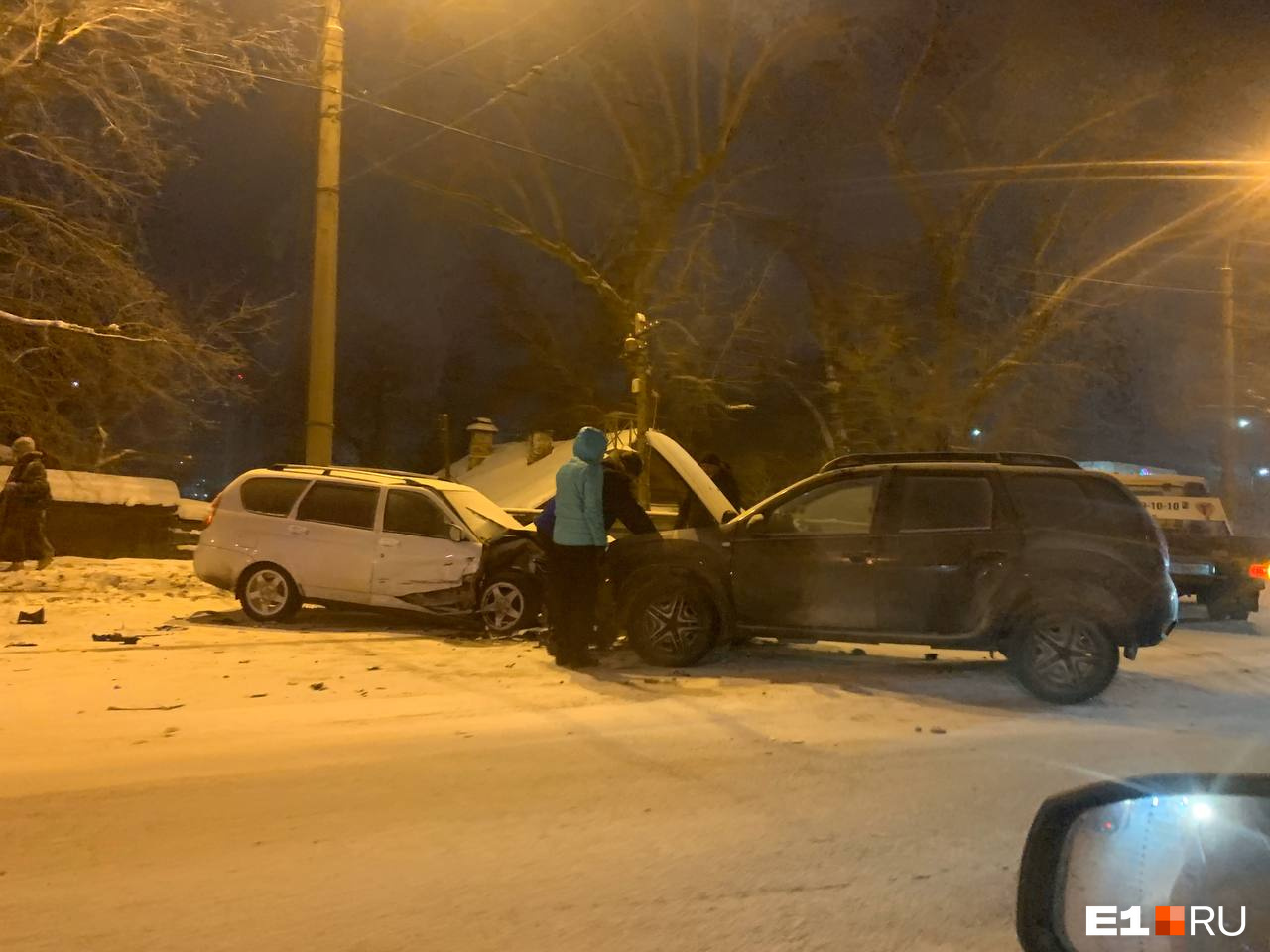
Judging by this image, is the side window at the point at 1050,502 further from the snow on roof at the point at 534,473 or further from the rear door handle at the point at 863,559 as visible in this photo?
the snow on roof at the point at 534,473

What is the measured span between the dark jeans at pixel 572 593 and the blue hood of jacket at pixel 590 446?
2.42 feet

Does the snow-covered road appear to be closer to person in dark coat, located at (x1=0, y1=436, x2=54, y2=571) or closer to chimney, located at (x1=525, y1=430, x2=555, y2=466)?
person in dark coat, located at (x1=0, y1=436, x2=54, y2=571)

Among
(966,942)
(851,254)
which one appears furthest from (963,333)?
(966,942)

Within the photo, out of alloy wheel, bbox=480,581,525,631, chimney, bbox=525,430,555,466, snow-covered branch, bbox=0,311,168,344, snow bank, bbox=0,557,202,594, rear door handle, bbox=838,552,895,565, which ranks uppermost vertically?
snow-covered branch, bbox=0,311,168,344

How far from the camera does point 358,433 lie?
41062 mm

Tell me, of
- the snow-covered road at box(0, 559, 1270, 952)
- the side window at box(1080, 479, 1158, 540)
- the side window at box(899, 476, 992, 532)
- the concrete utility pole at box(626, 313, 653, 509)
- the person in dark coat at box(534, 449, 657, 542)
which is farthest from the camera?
the concrete utility pole at box(626, 313, 653, 509)

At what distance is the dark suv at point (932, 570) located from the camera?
25.9ft

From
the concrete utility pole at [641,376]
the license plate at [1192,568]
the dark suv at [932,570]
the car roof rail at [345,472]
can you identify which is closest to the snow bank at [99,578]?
the car roof rail at [345,472]

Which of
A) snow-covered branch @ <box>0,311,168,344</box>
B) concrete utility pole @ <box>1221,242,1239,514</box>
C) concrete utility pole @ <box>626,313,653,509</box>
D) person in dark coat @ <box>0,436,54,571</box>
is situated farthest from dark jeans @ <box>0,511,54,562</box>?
concrete utility pole @ <box>1221,242,1239,514</box>

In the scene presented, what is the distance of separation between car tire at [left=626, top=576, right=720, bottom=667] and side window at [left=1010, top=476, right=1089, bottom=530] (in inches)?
100

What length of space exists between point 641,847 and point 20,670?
594cm

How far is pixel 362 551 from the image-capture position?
10.9m

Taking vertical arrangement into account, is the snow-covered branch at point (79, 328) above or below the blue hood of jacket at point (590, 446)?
above

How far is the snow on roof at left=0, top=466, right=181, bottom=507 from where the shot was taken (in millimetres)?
16297
